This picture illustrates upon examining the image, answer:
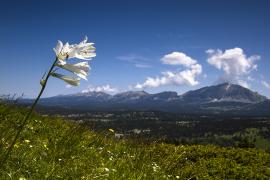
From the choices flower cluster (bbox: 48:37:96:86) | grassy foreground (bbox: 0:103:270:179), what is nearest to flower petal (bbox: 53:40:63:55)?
flower cluster (bbox: 48:37:96:86)

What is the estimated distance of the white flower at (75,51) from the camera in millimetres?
1988

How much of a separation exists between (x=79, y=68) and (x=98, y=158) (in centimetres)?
558

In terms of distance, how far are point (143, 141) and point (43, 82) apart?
23.0 ft

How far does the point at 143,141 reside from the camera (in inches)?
342

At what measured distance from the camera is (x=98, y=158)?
7.37 metres

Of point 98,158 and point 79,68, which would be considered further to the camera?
point 98,158

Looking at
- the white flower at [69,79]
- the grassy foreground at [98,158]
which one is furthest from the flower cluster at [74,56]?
the grassy foreground at [98,158]

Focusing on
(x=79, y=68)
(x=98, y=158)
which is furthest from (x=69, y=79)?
(x=98, y=158)

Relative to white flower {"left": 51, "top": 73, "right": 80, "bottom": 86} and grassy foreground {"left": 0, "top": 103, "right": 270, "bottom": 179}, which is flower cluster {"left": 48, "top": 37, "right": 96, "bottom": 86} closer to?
white flower {"left": 51, "top": 73, "right": 80, "bottom": 86}

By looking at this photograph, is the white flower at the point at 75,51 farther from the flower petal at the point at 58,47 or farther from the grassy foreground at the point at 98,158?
the grassy foreground at the point at 98,158

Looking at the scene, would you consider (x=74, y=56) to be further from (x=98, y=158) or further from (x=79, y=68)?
(x=98, y=158)

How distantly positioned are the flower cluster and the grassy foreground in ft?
5.03

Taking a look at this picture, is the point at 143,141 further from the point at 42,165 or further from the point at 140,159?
the point at 42,165

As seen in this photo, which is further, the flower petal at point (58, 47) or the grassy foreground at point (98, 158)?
the grassy foreground at point (98, 158)
